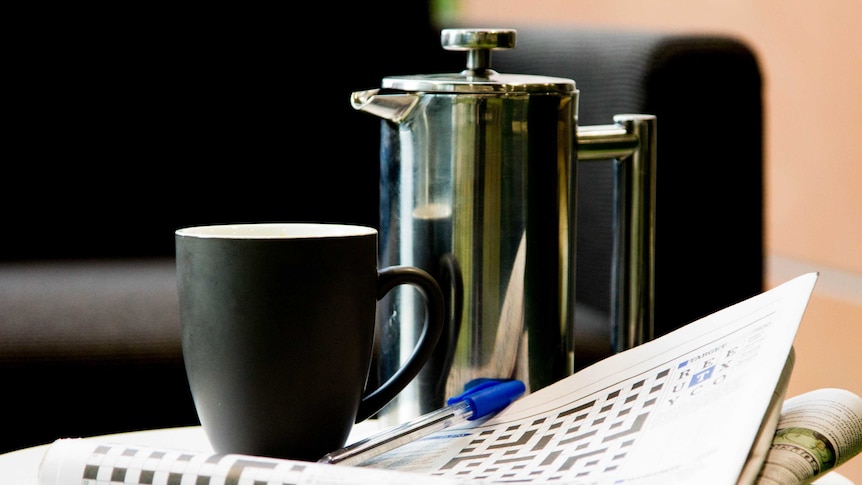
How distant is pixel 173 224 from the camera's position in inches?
47.3

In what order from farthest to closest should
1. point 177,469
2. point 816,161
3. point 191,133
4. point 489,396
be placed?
point 191,133
point 816,161
point 489,396
point 177,469

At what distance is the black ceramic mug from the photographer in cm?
35

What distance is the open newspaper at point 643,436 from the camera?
294 mm

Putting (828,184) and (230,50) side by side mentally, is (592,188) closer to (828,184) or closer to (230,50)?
(828,184)

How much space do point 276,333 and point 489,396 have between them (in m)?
0.11

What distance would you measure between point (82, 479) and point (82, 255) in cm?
93

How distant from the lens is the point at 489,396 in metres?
0.41

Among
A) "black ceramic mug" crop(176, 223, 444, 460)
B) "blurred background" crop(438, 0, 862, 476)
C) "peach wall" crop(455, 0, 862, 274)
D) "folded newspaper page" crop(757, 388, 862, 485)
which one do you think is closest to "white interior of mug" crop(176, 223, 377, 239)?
"black ceramic mug" crop(176, 223, 444, 460)

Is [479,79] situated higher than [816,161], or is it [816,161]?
[479,79]

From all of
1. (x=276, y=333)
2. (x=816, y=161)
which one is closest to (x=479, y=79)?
(x=276, y=333)

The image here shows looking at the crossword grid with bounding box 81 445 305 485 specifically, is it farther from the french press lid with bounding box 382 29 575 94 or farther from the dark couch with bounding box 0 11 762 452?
the dark couch with bounding box 0 11 762 452

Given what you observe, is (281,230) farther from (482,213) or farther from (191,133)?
(191,133)

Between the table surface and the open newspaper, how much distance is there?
0.25ft

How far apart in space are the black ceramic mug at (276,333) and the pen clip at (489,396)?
0.18ft
